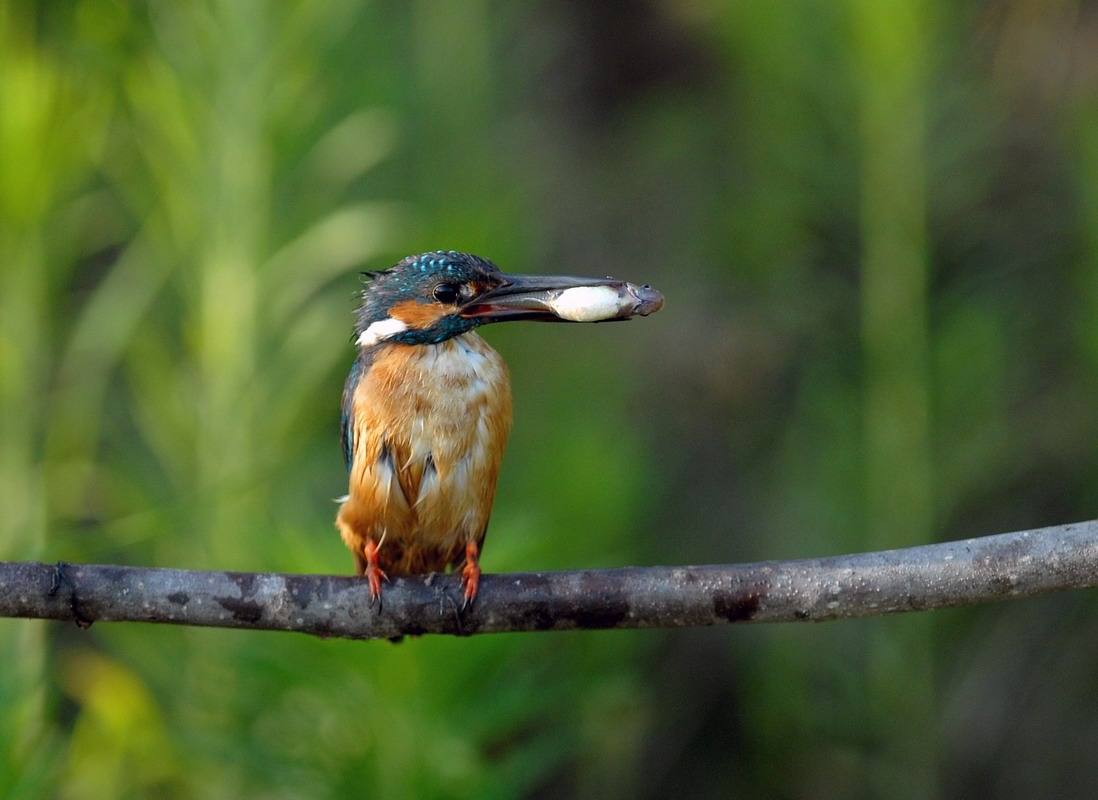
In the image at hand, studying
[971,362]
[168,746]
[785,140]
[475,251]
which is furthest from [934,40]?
[168,746]

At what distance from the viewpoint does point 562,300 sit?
1703mm

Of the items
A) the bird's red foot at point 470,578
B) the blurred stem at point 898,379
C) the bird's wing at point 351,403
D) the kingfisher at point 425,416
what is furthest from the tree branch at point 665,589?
the blurred stem at point 898,379

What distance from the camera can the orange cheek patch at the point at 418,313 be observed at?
1946 millimetres

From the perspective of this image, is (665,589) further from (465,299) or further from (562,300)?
(465,299)

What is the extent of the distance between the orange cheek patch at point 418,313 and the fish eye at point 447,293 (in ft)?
0.05

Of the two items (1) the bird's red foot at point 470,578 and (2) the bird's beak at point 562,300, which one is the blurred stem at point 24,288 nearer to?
(1) the bird's red foot at point 470,578

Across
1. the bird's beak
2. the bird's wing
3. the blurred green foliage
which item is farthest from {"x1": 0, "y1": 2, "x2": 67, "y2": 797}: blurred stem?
the bird's beak

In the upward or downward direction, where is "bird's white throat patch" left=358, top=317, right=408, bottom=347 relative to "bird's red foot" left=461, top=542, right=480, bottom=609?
upward

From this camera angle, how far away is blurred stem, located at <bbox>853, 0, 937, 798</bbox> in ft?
9.91

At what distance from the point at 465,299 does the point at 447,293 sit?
3cm

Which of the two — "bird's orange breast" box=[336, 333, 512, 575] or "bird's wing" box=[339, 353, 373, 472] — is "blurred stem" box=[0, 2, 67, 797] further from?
"bird's orange breast" box=[336, 333, 512, 575]

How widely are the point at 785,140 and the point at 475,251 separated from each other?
102 centimetres

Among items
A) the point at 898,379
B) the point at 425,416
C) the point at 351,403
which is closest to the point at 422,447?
the point at 425,416

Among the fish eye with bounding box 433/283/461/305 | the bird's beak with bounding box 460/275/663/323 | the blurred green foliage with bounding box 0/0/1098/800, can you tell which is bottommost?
the blurred green foliage with bounding box 0/0/1098/800
